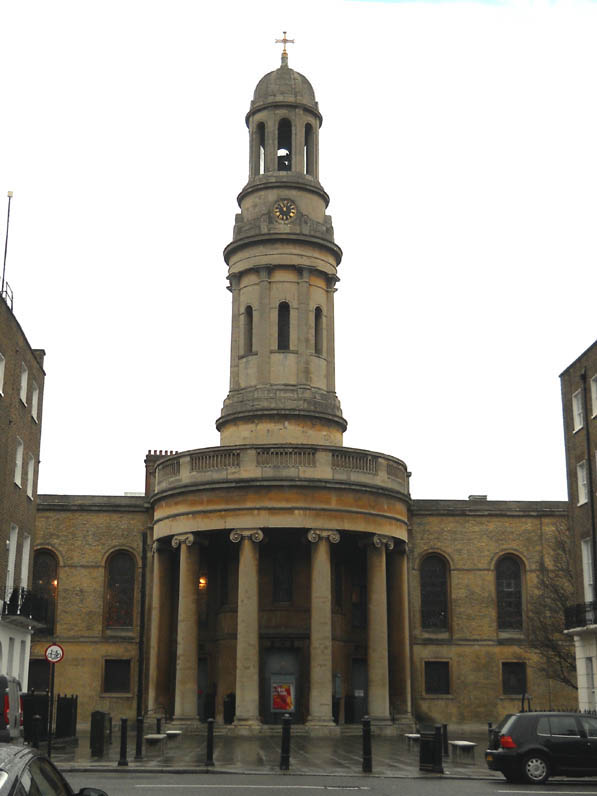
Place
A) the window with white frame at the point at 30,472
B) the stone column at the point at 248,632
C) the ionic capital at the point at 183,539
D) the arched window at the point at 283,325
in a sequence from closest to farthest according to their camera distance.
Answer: the stone column at the point at 248,632
the window with white frame at the point at 30,472
the ionic capital at the point at 183,539
the arched window at the point at 283,325

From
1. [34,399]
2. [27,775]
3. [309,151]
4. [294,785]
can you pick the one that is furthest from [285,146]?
[27,775]

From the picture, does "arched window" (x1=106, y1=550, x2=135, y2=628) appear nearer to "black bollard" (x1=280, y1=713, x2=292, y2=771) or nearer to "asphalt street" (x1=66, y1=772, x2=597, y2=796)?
"black bollard" (x1=280, y1=713, x2=292, y2=771)

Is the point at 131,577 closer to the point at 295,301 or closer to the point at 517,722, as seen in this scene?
the point at 295,301

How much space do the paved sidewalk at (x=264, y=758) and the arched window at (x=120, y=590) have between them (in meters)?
12.6

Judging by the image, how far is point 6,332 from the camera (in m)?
34.7

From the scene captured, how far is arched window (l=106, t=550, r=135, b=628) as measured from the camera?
49719 millimetres

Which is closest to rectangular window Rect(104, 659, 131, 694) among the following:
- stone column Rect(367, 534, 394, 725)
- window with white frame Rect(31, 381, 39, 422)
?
stone column Rect(367, 534, 394, 725)

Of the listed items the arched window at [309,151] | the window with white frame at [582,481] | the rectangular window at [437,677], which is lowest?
the rectangular window at [437,677]

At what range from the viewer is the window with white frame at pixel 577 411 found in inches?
1563

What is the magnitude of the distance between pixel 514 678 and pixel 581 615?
1338 cm

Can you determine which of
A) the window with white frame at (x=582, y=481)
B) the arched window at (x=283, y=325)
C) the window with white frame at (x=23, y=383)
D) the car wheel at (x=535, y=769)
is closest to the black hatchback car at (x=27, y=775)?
the car wheel at (x=535, y=769)

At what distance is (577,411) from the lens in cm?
4000

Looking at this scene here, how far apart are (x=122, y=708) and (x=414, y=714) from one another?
12.7 meters

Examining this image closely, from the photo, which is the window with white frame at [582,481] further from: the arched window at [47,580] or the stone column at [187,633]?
the arched window at [47,580]
